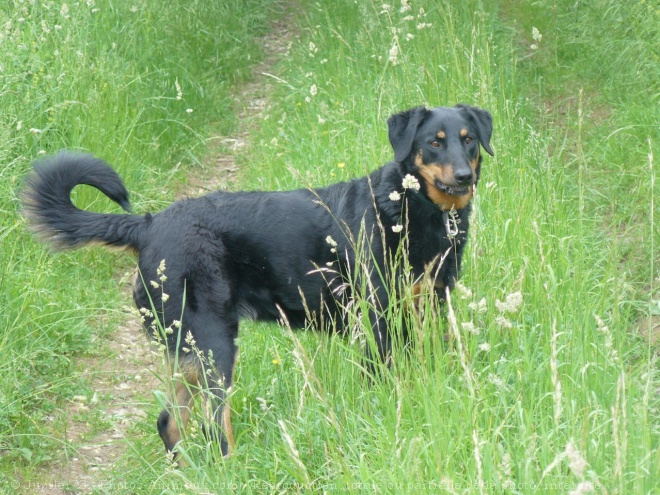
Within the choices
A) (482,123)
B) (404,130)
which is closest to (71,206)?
(404,130)

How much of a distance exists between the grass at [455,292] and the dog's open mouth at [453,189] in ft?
1.17

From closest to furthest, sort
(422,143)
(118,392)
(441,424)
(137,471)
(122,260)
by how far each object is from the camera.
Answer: (441,424)
(137,471)
(422,143)
(118,392)
(122,260)

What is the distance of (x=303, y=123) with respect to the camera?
25.0 ft

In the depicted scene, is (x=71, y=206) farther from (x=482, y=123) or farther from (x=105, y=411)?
(x=482, y=123)

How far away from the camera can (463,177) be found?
4254 millimetres

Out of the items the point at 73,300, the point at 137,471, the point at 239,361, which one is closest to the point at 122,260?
the point at 73,300

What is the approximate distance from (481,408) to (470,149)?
1774 millimetres

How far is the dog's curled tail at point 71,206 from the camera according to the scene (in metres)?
4.06

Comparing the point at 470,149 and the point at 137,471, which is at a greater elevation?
the point at 470,149

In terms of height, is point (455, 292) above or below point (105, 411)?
above

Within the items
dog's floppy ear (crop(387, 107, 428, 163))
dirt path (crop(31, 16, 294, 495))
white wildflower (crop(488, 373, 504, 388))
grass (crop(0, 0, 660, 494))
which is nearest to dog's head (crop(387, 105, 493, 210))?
dog's floppy ear (crop(387, 107, 428, 163))

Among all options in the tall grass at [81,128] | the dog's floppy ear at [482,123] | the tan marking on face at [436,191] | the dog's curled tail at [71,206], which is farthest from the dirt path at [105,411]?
the dog's floppy ear at [482,123]

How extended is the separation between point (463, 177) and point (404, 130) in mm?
529

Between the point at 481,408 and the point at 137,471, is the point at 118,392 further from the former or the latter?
the point at 481,408
